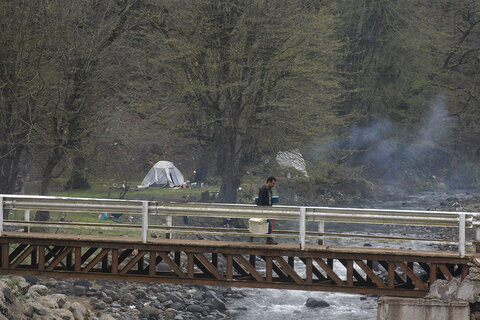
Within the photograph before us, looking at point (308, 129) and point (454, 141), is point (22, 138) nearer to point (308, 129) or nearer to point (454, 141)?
point (308, 129)

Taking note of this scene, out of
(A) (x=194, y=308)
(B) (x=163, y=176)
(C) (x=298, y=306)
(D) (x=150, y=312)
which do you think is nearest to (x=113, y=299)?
(D) (x=150, y=312)

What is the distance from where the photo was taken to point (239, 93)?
117 feet

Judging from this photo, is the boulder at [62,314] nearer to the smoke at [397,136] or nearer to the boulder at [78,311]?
the boulder at [78,311]

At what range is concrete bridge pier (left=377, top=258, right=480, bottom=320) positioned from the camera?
13.2 m

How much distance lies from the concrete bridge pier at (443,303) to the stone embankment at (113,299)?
866 centimetres

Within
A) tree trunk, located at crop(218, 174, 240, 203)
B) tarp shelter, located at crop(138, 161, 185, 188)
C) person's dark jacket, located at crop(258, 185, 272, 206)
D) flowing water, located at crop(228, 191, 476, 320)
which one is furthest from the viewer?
tarp shelter, located at crop(138, 161, 185, 188)

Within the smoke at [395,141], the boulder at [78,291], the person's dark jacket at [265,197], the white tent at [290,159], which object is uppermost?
the smoke at [395,141]

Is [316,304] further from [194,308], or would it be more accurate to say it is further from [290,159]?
[290,159]

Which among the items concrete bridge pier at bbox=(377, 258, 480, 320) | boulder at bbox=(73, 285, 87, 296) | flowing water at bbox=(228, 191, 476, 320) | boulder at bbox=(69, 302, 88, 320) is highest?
concrete bridge pier at bbox=(377, 258, 480, 320)

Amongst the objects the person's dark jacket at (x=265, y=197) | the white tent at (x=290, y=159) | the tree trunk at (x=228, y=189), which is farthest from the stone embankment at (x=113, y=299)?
the white tent at (x=290, y=159)

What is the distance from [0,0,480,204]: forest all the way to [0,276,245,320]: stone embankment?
5.72 metres

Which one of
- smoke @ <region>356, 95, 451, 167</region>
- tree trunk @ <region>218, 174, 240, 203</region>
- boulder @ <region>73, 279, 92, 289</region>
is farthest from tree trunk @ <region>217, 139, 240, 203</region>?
smoke @ <region>356, 95, 451, 167</region>

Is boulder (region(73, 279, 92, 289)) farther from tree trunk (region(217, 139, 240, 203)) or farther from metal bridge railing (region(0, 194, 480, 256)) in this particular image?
tree trunk (region(217, 139, 240, 203))

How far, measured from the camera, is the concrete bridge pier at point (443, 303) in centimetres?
1323
